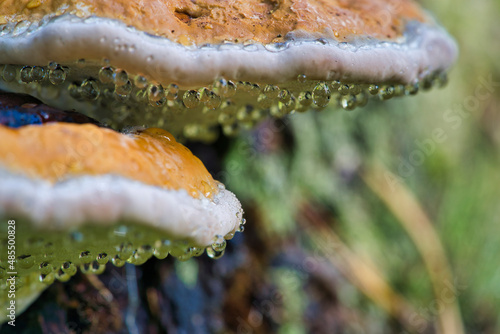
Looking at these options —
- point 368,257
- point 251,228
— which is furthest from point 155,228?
point 368,257

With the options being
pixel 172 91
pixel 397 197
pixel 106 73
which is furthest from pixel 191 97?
pixel 397 197

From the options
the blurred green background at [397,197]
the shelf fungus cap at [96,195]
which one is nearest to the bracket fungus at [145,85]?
the shelf fungus cap at [96,195]

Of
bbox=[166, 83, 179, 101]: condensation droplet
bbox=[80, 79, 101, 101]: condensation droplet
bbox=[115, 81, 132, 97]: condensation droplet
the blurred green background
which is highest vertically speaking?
bbox=[166, 83, 179, 101]: condensation droplet

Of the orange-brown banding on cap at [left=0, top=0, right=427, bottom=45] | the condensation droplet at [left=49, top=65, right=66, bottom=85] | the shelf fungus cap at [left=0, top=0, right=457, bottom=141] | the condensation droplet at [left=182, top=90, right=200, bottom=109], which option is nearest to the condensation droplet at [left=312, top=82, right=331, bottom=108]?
the shelf fungus cap at [left=0, top=0, right=457, bottom=141]

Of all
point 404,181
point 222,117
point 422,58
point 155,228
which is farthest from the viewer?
point 404,181

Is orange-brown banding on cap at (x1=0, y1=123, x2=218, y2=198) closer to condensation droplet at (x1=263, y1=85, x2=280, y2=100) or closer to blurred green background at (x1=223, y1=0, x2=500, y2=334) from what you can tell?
condensation droplet at (x1=263, y1=85, x2=280, y2=100)

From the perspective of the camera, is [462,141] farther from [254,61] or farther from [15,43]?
[15,43]

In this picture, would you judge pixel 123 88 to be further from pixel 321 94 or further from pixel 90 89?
pixel 321 94
